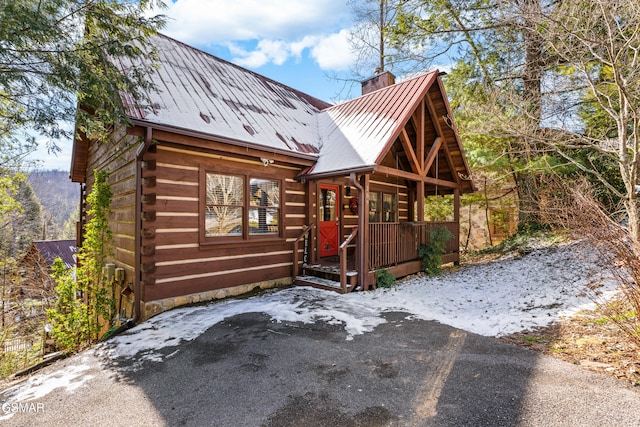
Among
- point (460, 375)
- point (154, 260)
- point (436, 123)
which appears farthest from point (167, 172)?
point (436, 123)

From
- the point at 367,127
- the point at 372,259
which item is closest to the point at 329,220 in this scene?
the point at 372,259

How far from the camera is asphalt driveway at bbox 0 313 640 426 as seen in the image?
8.71 feet

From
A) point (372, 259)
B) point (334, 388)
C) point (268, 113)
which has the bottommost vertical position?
point (334, 388)

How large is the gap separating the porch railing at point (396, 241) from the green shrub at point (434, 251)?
0.20 metres

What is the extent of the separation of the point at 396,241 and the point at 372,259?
107 cm

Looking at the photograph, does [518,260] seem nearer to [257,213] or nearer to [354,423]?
[257,213]

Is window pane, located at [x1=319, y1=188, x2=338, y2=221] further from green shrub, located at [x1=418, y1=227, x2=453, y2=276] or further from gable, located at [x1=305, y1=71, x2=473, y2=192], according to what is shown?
green shrub, located at [x1=418, y1=227, x2=453, y2=276]

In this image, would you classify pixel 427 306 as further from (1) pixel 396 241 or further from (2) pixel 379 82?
(2) pixel 379 82

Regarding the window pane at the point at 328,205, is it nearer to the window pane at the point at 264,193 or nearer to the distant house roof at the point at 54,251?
the window pane at the point at 264,193

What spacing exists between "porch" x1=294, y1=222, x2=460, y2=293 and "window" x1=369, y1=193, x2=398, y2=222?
1.69 metres

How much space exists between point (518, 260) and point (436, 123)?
4856 millimetres

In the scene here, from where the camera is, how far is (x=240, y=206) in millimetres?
6836

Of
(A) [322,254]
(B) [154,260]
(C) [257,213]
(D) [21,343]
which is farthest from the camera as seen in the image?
(D) [21,343]

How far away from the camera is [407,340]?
4289mm
